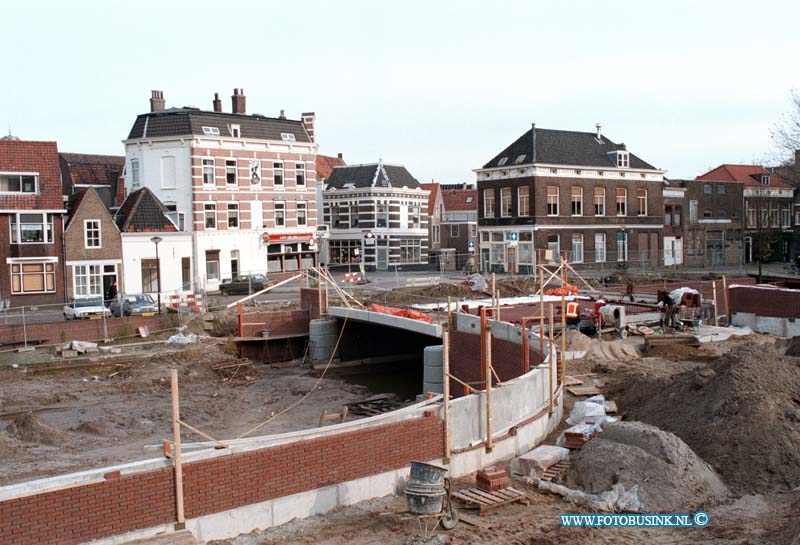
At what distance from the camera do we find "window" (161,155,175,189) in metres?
48.6

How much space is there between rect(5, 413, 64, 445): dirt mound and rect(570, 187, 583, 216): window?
4027 cm

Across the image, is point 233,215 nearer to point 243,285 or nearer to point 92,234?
point 243,285

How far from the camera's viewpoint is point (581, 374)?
20.9 metres

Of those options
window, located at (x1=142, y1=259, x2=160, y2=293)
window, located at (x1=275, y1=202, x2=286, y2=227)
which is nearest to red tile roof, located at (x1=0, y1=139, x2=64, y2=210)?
window, located at (x1=142, y1=259, x2=160, y2=293)

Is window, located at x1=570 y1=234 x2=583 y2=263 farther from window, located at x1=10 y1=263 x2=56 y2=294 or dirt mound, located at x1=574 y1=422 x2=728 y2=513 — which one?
dirt mound, located at x1=574 y1=422 x2=728 y2=513

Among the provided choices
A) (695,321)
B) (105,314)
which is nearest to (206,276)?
(105,314)

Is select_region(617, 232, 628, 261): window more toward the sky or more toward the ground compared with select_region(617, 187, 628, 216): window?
more toward the ground

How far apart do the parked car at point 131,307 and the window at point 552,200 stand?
28185mm

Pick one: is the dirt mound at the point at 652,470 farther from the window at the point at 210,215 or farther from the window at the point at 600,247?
the window at the point at 600,247

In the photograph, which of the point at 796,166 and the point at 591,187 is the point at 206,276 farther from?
the point at 796,166

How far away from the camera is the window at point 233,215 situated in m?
50.0

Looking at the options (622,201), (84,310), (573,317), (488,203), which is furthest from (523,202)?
(84,310)

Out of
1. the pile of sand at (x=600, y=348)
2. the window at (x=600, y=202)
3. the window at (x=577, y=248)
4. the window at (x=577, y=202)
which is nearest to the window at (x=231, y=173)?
the window at (x=577, y=202)

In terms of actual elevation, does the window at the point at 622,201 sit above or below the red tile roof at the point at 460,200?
below
